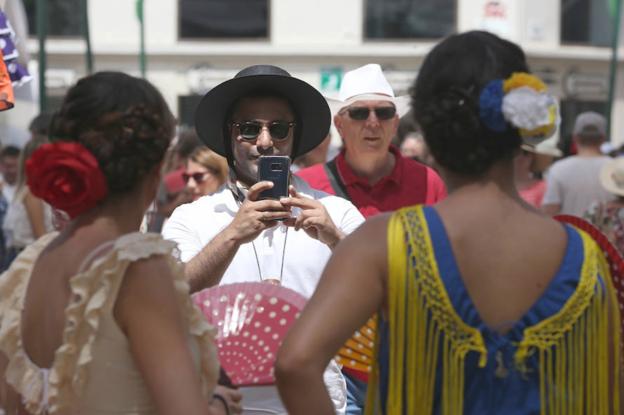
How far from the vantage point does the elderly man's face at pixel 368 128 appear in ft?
18.0

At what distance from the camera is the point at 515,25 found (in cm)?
2427

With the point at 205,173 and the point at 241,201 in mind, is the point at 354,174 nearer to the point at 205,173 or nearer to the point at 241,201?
the point at 241,201

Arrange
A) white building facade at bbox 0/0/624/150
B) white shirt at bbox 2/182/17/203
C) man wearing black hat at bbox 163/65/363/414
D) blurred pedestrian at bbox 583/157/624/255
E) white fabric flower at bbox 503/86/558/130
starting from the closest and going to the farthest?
white fabric flower at bbox 503/86/558/130 → man wearing black hat at bbox 163/65/363/414 → blurred pedestrian at bbox 583/157/624/255 → white shirt at bbox 2/182/17/203 → white building facade at bbox 0/0/624/150

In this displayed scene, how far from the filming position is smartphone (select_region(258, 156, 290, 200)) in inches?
152

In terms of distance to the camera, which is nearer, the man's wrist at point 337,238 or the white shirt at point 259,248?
the man's wrist at point 337,238

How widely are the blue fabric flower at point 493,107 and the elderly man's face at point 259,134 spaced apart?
1498 millimetres

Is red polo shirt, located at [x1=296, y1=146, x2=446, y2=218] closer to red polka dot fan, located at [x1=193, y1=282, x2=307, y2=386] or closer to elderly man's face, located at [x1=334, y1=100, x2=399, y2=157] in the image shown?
elderly man's face, located at [x1=334, y1=100, x2=399, y2=157]

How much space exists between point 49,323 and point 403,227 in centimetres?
77

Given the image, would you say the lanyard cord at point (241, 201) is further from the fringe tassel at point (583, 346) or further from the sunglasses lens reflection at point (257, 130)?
the fringe tassel at point (583, 346)

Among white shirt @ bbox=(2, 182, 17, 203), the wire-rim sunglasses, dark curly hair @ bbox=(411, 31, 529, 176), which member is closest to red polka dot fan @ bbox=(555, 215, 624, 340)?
dark curly hair @ bbox=(411, 31, 529, 176)

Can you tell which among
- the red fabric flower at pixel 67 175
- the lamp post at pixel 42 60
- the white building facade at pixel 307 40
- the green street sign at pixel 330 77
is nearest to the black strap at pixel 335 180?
the red fabric flower at pixel 67 175

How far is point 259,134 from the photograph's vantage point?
416cm

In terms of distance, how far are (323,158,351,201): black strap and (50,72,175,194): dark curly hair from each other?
251cm

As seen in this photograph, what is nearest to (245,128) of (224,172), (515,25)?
(224,172)
